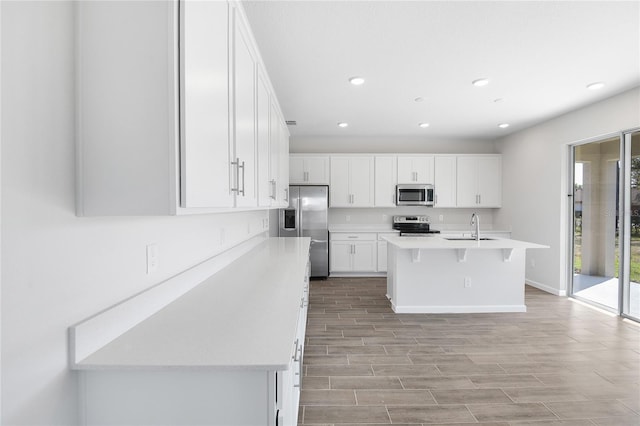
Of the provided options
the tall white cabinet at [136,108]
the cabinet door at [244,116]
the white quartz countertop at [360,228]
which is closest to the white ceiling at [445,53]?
the cabinet door at [244,116]

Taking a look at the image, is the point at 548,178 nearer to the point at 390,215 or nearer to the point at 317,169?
the point at 390,215

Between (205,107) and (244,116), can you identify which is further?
(244,116)

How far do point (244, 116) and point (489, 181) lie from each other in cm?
582

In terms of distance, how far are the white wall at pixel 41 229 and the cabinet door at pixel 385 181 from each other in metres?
5.58

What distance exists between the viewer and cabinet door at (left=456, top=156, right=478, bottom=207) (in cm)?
648

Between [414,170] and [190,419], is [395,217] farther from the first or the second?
[190,419]

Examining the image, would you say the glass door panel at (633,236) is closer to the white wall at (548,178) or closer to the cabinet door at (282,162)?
the white wall at (548,178)

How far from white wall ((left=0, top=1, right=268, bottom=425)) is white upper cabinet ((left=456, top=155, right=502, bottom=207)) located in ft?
20.7

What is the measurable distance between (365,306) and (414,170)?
3.02m

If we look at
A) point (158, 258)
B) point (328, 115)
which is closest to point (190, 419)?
point (158, 258)

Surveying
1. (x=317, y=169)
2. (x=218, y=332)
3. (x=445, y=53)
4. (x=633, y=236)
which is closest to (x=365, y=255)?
(x=317, y=169)

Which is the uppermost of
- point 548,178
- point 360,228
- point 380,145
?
point 380,145

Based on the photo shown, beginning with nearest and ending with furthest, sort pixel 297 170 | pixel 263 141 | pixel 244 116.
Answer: pixel 244 116, pixel 263 141, pixel 297 170

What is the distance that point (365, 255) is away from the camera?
6285 mm
